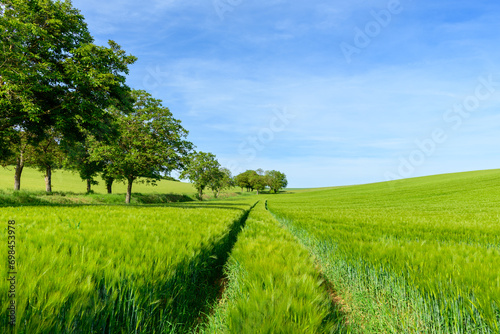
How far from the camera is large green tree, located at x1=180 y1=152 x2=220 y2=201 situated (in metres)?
65.3

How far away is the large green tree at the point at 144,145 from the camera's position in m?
23.4

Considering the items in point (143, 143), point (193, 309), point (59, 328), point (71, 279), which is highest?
point (143, 143)

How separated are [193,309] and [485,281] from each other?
3.39m

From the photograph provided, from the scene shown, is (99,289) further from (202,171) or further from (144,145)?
(202,171)

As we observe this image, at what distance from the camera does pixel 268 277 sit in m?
2.75

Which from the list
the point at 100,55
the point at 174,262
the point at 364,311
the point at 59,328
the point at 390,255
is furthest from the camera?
the point at 100,55

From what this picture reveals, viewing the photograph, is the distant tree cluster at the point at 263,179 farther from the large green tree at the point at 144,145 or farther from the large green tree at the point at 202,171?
the large green tree at the point at 144,145

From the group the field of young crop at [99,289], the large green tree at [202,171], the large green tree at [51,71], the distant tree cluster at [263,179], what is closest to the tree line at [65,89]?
the large green tree at [51,71]

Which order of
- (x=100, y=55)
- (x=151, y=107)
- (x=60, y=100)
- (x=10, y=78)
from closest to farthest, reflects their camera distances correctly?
(x=10, y=78) < (x=60, y=100) < (x=100, y=55) < (x=151, y=107)

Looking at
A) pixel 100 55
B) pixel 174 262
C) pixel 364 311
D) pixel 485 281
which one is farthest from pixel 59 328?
pixel 100 55

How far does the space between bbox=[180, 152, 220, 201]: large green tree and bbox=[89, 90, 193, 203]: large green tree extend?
1444 inches

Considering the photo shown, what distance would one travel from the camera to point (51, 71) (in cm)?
1409

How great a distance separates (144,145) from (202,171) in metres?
45.1

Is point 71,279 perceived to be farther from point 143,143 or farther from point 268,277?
point 143,143
